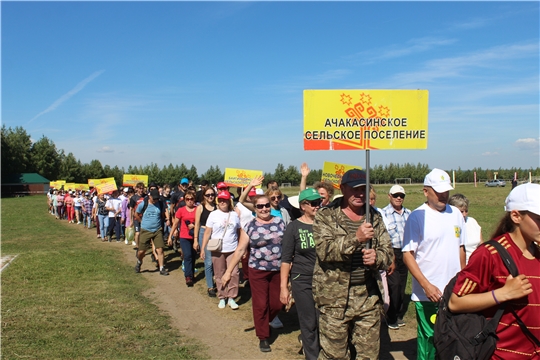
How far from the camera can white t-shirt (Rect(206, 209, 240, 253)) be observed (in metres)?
8.26

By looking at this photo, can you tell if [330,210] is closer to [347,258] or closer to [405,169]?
[347,258]

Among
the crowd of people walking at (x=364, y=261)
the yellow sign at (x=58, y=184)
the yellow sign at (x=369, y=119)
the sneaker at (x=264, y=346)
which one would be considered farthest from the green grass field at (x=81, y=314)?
the yellow sign at (x=58, y=184)

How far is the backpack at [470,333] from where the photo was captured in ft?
8.88

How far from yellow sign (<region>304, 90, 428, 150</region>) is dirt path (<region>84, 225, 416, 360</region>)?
2.91 metres

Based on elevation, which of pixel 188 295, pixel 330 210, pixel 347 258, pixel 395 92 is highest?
pixel 395 92

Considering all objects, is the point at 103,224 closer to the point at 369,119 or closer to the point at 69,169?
the point at 369,119

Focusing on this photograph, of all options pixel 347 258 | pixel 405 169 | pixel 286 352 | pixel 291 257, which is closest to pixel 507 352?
pixel 347 258

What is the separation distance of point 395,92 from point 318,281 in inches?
78.2

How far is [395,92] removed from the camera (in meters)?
4.49

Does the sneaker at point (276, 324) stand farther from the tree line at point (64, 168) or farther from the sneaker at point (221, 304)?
the tree line at point (64, 168)

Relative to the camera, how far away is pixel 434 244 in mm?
4559

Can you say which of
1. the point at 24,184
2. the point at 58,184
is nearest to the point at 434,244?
the point at 58,184

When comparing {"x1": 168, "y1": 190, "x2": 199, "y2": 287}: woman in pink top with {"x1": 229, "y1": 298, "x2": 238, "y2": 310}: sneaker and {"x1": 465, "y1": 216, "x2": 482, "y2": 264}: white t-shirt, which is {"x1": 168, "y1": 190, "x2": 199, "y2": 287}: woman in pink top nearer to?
{"x1": 229, "y1": 298, "x2": 238, "y2": 310}: sneaker

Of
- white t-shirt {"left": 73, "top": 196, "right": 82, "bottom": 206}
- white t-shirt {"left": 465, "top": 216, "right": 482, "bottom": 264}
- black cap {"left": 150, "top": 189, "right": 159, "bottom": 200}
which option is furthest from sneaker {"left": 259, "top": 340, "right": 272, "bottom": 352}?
white t-shirt {"left": 73, "top": 196, "right": 82, "bottom": 206}
